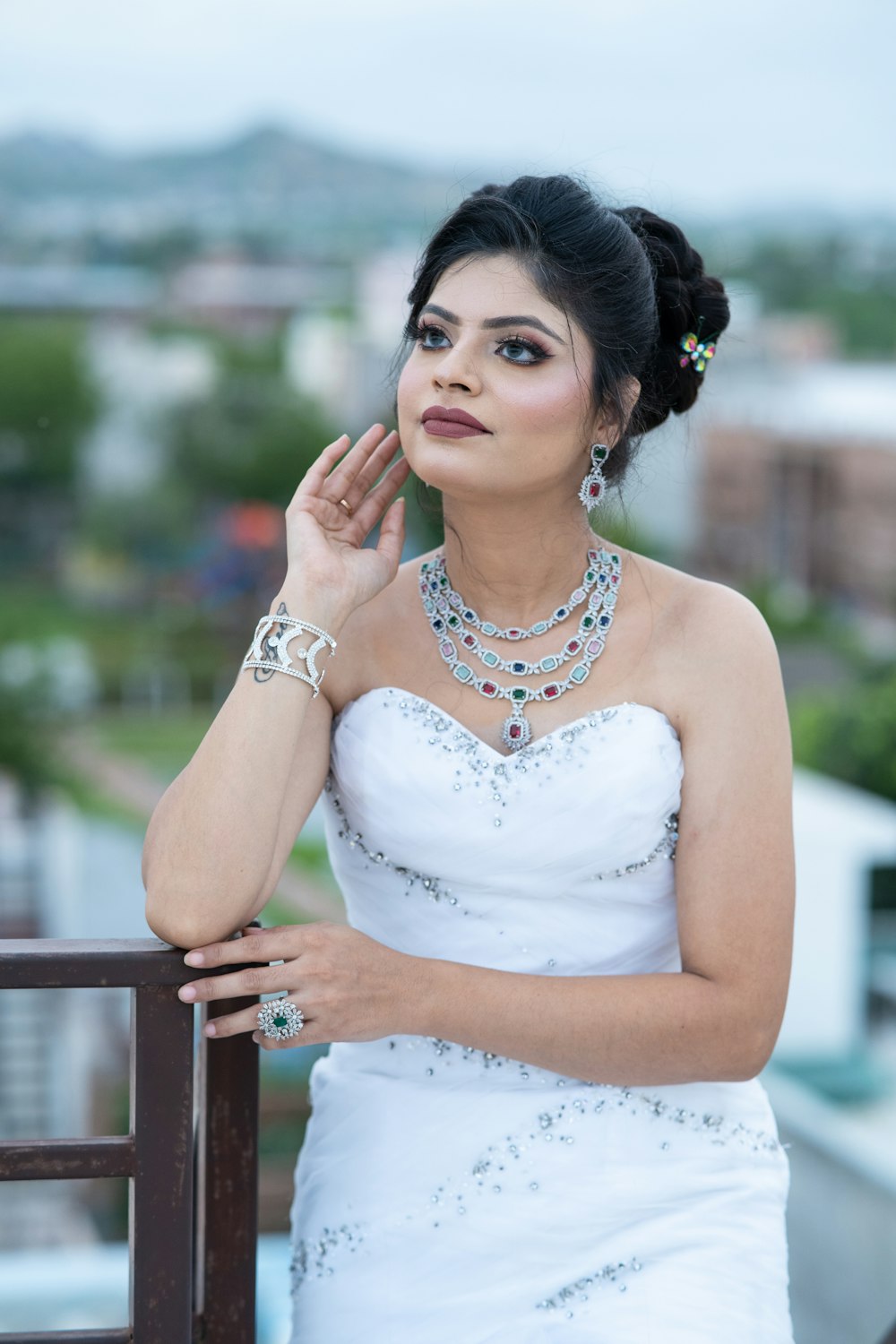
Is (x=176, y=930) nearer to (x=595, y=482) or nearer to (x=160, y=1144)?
(x=160, y=1144)

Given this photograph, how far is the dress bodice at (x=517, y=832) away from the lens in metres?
1.55

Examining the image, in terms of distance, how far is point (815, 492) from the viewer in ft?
134

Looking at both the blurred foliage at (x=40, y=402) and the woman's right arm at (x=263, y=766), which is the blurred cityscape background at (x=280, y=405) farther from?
the woman's right arm at (x=263, y=766)

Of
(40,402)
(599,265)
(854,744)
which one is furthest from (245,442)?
(599,265)

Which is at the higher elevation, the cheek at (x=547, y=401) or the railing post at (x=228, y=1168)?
the cheek at (x=547, y=401)

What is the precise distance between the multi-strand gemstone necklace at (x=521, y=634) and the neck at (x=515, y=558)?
0.05ft

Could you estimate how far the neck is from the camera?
64.4 inches

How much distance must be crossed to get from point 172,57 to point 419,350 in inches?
2140

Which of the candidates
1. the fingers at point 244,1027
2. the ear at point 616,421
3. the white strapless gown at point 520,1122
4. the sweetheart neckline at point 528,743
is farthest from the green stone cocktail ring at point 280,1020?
the ear at point 616,421

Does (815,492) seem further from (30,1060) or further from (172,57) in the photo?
(30,1060)

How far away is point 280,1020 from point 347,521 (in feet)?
1.86

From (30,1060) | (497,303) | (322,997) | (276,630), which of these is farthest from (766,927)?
(30,1060)

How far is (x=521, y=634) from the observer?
167 centimetres

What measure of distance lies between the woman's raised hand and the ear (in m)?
0.22
